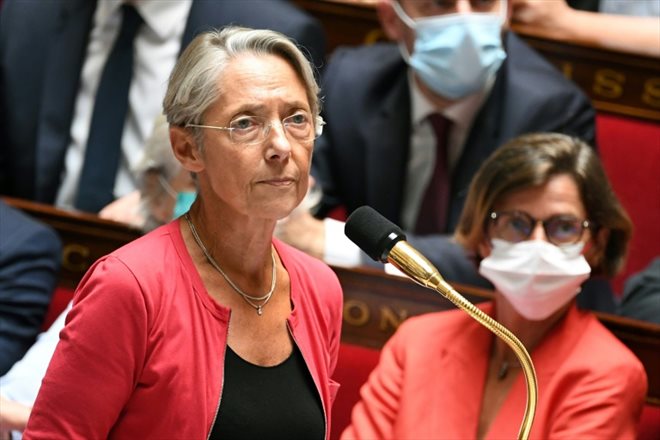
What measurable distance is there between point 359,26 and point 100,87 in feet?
1.47

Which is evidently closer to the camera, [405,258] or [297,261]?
[405,258]

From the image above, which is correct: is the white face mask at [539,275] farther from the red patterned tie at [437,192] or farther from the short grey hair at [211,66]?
the short grey hair at [211,66]

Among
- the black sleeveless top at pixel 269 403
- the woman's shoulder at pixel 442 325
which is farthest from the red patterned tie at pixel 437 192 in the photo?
the black sleeveless top at pixel 269 403

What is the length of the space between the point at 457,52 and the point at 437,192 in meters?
→ 0.20

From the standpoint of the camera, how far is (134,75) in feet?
6.30

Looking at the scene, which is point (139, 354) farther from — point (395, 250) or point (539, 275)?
point (539, 275)

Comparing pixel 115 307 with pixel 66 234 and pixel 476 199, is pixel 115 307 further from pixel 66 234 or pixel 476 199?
pixel 66 234

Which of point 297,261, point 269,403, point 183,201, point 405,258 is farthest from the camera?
point 183,201

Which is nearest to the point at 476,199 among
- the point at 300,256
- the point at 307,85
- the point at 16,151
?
the point at 300,256

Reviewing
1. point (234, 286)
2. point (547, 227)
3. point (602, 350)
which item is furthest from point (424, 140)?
point (234, 286)

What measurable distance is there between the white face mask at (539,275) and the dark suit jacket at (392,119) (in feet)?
1.12

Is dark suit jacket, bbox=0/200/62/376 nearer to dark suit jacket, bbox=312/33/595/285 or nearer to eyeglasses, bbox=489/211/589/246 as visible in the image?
dark suit jacket, bbox=312/33/595/285

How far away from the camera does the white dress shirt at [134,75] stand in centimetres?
189

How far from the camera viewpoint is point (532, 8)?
1.94 meters
